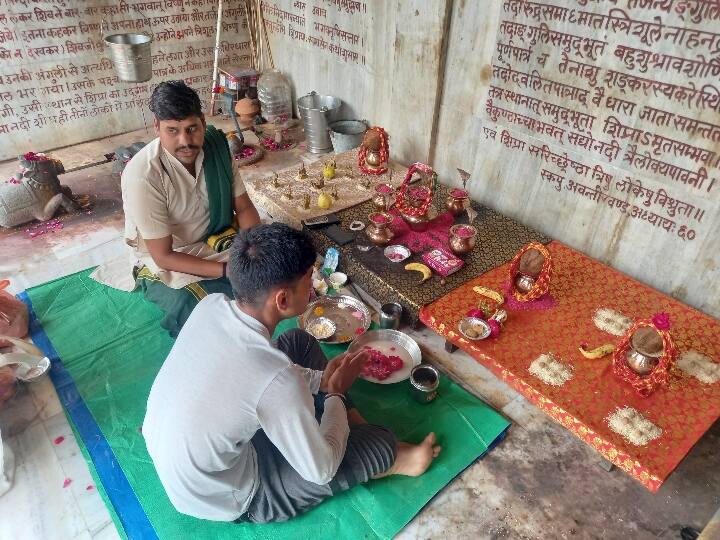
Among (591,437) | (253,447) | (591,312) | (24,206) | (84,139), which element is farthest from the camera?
(84,139)

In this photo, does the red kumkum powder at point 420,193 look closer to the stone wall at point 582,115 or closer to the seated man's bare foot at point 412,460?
the stone wall at point 582,115

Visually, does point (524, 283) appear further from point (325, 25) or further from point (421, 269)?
point (325, 25)

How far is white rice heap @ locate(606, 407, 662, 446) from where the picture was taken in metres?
2.15

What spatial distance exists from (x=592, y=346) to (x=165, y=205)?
2.54 metres

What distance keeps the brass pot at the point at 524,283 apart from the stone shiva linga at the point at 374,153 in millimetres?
1802

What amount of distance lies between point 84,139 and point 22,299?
3.03 m

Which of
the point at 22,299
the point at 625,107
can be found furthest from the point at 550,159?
the point at 22,299

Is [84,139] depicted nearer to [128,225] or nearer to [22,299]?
[22,299]

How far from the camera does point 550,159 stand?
3.40 meters

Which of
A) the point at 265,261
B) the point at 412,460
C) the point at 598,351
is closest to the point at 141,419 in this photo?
the point at 412,460

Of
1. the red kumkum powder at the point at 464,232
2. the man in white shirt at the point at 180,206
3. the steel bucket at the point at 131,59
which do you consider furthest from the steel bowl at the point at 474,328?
the steel bucket at the point at 131,59

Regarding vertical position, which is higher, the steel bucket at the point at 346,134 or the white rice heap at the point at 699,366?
the steel bucket at the point at 346,134

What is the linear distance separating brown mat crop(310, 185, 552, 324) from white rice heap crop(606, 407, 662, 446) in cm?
114

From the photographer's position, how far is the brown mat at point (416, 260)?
3004 millimetres
